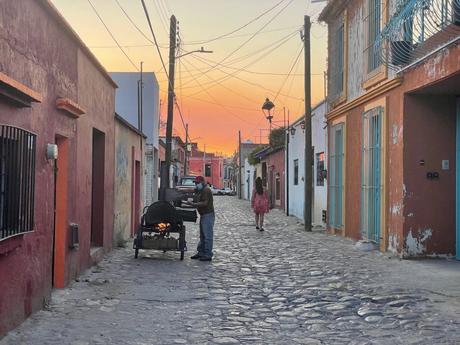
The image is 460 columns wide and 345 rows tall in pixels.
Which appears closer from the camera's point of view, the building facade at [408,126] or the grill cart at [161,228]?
the building facade at [408,126]

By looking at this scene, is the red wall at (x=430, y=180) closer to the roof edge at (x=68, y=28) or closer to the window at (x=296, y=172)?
the roof edge at (x=68, y=28)

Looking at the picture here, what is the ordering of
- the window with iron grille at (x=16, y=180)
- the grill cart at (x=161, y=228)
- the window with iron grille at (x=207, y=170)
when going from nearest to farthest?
the window with iron grille at (x=16, y=180)
the grill cart at (x=161, y=228)
the window with iron grille at (x=207, y=170)

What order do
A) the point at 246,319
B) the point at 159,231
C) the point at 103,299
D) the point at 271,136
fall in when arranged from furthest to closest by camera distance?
1. the point at 271,136
2. the point at 159,231
3. the point at 103,299
4. the point at 246,319

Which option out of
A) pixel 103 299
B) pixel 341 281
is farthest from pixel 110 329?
pixel 341 281

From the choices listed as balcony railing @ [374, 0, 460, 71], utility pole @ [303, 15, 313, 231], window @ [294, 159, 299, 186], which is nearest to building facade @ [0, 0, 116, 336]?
balcony railing @ [374, 0, 460, 71]

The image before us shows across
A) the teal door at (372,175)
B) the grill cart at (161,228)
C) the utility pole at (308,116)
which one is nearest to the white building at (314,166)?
the utility pole at (308,116)

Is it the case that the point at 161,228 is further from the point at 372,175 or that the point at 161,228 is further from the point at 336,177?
the point at 336,177

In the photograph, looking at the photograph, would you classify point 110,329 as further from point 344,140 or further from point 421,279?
point 344,140

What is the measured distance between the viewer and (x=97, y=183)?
10.7m

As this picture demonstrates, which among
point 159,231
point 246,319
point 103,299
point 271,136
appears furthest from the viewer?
point 271,136

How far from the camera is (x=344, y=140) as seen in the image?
15.0 m

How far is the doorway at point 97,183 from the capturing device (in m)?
10.7

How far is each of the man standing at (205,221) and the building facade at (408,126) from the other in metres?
3.53

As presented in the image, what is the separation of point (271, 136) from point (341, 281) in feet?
83.8
